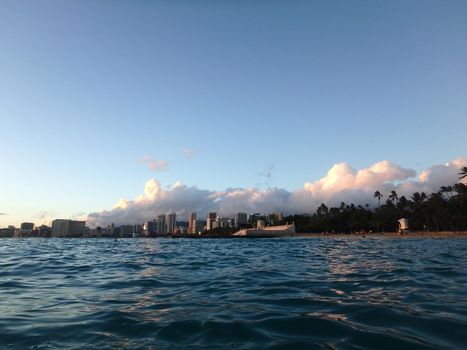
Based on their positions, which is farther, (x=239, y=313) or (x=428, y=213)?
(x=428, y=213)

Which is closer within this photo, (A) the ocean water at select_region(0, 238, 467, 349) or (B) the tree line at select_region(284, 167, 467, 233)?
(A) the ocean water at select_region(0, 238, 467, 349)

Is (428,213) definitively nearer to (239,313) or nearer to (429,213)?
(429,213)

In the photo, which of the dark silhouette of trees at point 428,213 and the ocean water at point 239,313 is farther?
the dark silhouette of trees at point 428,213

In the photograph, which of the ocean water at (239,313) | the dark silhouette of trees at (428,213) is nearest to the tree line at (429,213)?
the dark silhouette of trees at (428,213)

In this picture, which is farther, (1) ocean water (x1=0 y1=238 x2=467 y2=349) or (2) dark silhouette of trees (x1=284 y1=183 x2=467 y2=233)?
(2) dark silhouette of trees (x1=284 y1=183 x2=467 y2=233)

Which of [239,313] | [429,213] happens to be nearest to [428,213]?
[429,213]

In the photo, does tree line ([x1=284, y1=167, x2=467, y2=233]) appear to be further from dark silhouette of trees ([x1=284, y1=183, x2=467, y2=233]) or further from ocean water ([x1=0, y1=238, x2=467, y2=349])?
ocean water ([x1=0, y1=238, x2=467, y2=349])

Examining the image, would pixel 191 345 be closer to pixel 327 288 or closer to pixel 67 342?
pixel 67 342

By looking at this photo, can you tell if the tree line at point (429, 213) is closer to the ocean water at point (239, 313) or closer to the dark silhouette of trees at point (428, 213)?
the dark silhouette of trees at point (428, 213)

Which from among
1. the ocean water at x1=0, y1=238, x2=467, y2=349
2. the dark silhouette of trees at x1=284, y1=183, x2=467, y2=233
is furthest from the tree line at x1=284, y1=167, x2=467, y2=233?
the ocean water at x1=0, y1=238, x2=467, y2=349

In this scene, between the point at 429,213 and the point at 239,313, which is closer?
the point at 239,313

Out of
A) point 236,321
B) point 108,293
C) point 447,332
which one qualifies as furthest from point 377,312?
point 108,293

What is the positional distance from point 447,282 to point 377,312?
6666 mm

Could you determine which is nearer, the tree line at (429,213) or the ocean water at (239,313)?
the ocean water at (239,313)
